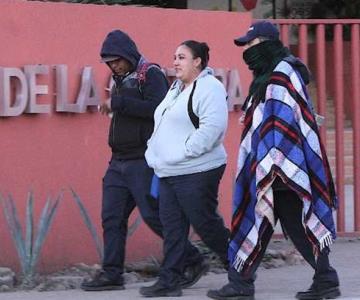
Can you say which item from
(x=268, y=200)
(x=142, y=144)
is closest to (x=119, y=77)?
(x=142, y=144)

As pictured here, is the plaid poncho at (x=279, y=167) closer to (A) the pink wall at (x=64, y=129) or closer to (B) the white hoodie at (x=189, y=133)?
(B) the white hoodie at (x=189, y=133)

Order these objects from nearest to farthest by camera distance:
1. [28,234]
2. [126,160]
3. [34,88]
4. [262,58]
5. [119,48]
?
[262,58], [119,48], [126,160], [28,234], [34,88]

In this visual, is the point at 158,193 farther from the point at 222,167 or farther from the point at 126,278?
the point at 126,278

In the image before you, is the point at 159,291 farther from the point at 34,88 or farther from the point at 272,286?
the point at 34,88

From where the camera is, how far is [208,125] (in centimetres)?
684

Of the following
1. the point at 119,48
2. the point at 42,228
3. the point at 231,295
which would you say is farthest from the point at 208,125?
the point at 42,228

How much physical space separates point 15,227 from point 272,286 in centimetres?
189

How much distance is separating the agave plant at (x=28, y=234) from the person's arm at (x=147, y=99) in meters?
1.09

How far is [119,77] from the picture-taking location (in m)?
7.39

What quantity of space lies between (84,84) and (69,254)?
1.30m

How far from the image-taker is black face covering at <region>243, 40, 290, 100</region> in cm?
672

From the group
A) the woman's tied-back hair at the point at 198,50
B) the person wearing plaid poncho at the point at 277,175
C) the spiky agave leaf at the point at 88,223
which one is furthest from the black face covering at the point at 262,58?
the spiky agave leaf at the point at 88,223

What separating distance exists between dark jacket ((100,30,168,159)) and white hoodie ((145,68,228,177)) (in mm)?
218

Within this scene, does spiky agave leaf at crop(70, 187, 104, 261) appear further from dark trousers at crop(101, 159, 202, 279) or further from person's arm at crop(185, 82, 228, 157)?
person's arm at crop(185, 82, 228, 157)
